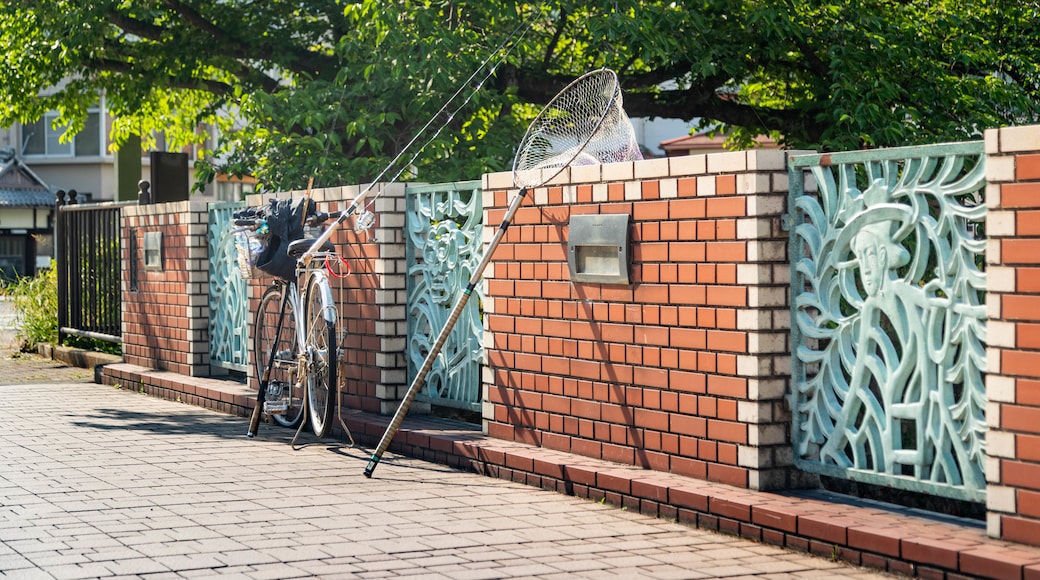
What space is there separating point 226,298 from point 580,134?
203 inches

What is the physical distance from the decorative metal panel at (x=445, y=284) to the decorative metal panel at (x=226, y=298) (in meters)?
2.75

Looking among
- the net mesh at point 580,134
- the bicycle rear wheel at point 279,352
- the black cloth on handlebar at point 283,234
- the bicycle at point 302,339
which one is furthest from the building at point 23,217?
the net mesh at point 580,134

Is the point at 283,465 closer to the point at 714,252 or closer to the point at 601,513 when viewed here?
the point at 601,513

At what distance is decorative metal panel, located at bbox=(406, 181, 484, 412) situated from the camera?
8547 millimetres

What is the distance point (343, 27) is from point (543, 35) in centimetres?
274

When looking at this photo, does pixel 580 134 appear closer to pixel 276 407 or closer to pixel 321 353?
pixel 321 353

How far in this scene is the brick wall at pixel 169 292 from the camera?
12.3 metres

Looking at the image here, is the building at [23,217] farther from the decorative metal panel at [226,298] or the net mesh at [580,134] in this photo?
the net mesh at [580,134]

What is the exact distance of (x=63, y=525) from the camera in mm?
6199

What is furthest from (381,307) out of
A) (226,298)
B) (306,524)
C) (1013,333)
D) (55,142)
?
(55,142)

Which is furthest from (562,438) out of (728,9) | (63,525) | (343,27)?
(343,27)

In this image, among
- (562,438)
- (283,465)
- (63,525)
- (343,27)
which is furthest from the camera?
(343,27)

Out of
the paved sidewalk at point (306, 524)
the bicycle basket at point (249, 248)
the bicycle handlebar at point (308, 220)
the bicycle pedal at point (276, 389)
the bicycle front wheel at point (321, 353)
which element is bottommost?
the paved sidewalk at point (306, 524)

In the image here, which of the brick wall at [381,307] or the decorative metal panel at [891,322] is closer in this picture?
the decorative metal panel at [891,322]
